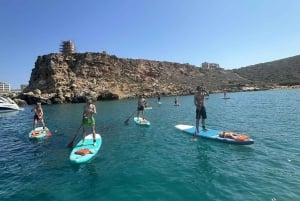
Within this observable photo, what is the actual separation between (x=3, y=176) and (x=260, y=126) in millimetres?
18318

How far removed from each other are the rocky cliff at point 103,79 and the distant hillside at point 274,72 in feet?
81.5

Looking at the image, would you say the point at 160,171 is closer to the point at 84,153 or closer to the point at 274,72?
the point at 84,153

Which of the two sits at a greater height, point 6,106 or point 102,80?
point 102,80

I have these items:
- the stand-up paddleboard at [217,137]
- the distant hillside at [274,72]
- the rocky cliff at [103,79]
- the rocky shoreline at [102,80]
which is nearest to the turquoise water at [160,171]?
the stand-up paddleboard at [217,137]

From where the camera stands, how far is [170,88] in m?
97.9

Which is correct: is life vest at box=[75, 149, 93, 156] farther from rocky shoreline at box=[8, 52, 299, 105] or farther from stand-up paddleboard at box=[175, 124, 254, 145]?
rocky shoreline at box=[8, 52, 299, 105]

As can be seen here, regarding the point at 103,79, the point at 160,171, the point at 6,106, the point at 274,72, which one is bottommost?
the point at 160,171

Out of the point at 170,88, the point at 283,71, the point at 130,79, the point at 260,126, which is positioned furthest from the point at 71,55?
the point at 283,71

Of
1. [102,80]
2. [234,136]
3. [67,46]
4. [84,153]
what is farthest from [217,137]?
[67,46]

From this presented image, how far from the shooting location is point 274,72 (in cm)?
13838

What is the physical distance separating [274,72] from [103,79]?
320 ft

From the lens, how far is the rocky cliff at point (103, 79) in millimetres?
79812

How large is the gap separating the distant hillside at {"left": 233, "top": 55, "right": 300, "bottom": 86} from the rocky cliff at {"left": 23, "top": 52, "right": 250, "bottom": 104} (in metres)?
24.8

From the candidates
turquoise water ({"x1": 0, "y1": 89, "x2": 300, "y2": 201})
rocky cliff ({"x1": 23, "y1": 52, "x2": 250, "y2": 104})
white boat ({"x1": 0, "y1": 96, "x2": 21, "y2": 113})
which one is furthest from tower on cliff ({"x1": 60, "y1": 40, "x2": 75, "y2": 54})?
turquoise water ({"x1": 0, "y1": 89, "x2": 300, "y2": 201})
